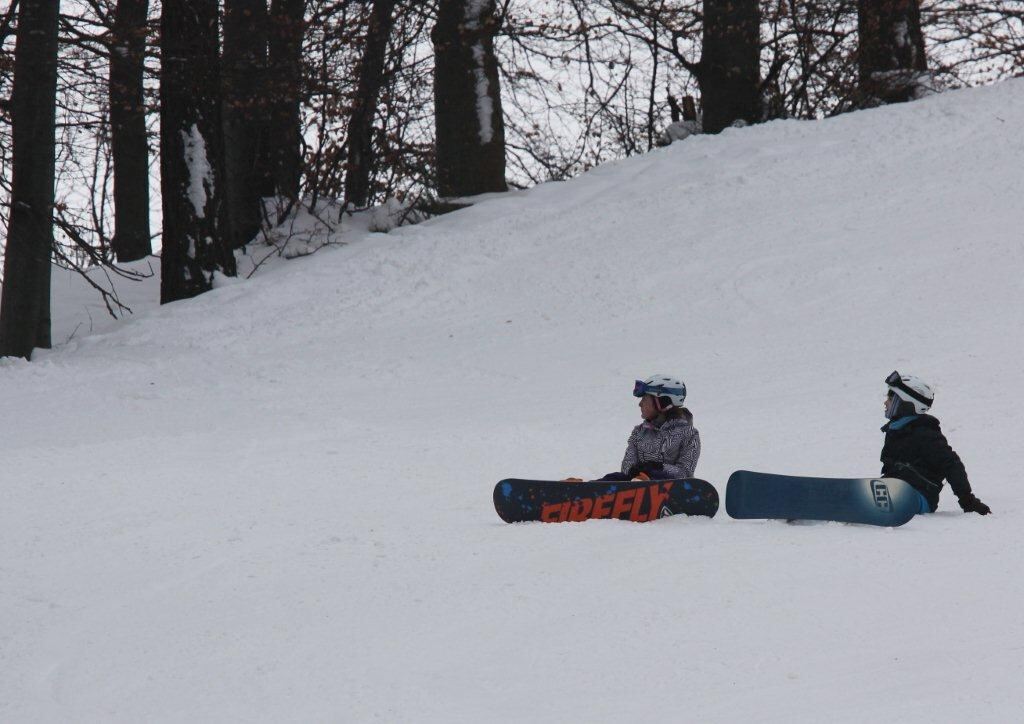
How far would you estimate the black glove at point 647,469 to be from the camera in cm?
686

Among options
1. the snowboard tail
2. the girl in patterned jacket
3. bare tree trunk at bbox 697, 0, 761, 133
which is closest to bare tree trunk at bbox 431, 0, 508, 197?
bare tree trunk at bbox 697, 0, 761, 133

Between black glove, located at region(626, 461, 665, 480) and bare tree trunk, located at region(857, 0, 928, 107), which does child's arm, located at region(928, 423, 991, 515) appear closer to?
black glove, located at region(626, 461, 665, 480)

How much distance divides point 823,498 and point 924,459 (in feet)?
2.50

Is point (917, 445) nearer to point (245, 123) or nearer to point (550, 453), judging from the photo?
point (550, 453)

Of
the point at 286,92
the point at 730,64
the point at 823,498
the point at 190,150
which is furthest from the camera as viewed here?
the point at 730,64

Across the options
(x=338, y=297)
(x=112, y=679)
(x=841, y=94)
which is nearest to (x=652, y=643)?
(x=112, y=679)

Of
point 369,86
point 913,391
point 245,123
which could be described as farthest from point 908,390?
point 245,123

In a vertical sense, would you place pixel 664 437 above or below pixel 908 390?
below

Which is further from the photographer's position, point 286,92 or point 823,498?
point 286,92

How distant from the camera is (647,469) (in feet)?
22.6

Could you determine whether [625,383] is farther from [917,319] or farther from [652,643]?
[652,643]

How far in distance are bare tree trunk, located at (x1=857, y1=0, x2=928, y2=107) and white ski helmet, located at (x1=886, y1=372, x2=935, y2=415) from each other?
1149 cm

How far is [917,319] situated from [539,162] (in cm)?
983

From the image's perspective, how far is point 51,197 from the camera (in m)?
12.0
